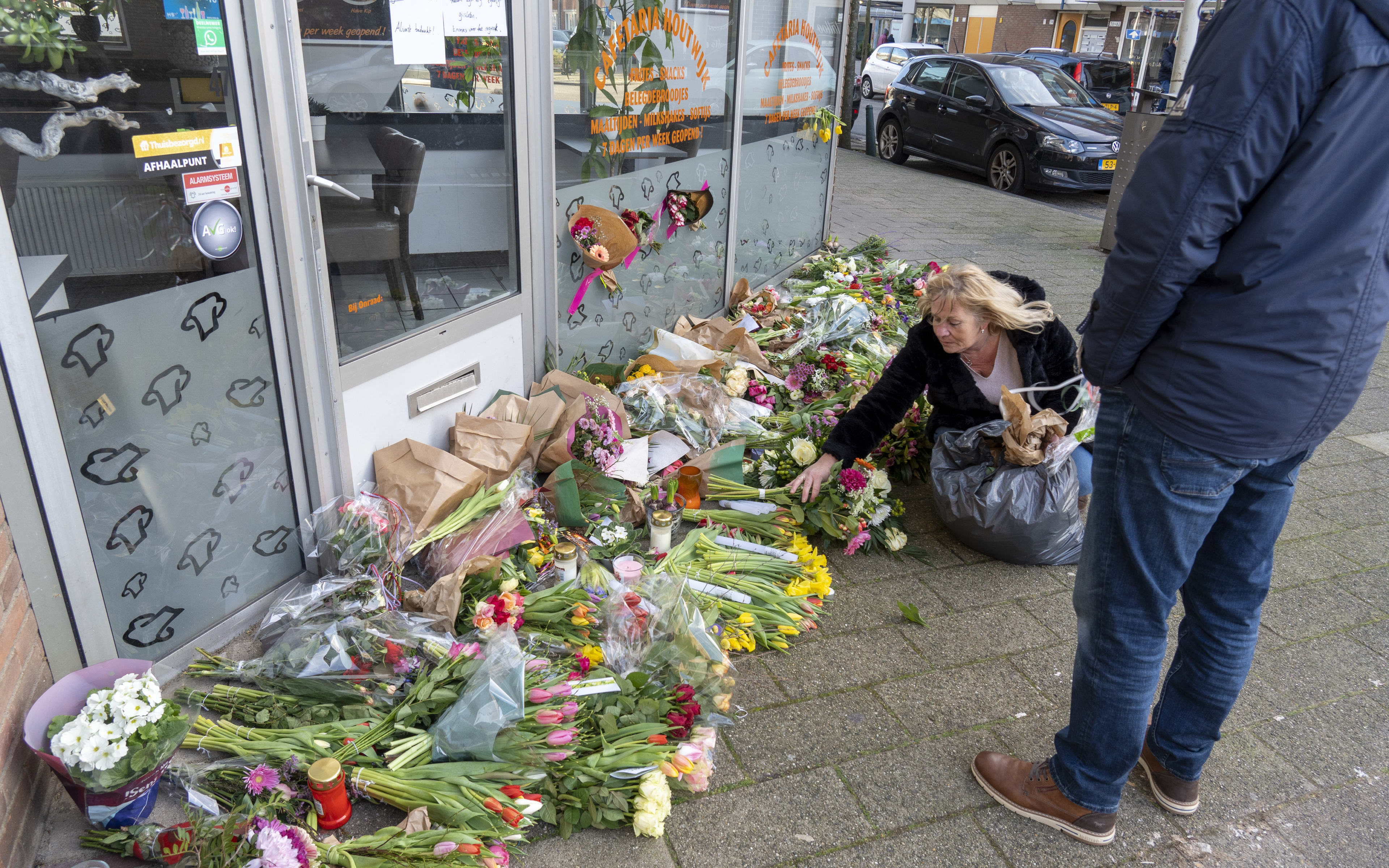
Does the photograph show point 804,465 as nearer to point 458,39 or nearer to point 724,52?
point 458,39

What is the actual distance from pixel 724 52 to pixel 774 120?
3.41ft

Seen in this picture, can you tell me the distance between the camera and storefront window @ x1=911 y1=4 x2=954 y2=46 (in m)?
38.5

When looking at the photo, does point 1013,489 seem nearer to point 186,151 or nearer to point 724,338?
point 724,338

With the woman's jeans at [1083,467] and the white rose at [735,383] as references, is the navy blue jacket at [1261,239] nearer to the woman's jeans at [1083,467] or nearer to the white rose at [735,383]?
the woman's jeans at [1083,467]

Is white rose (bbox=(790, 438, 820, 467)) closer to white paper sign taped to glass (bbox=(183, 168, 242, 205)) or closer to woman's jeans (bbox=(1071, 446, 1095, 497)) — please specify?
woman's jeans (bbox=(1071, 446, 1095, 497))

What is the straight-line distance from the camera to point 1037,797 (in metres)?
2.26

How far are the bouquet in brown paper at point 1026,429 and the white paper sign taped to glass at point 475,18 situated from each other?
221cm

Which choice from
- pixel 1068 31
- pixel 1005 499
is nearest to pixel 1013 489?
pixel 1005 499

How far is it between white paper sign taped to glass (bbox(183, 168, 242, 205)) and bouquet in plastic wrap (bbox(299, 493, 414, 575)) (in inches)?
37.6

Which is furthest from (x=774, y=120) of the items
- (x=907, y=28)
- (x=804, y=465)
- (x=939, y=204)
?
(x=907, y=28)

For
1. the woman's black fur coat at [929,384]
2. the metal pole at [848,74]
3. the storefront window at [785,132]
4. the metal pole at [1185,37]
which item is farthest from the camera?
the metal pole at [1185,37]

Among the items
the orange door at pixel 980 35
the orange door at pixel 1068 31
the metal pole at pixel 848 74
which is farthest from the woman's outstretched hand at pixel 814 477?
the orange door at pixel 980 35

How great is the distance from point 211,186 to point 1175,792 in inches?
116

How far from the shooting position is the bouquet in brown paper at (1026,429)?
3039mm
